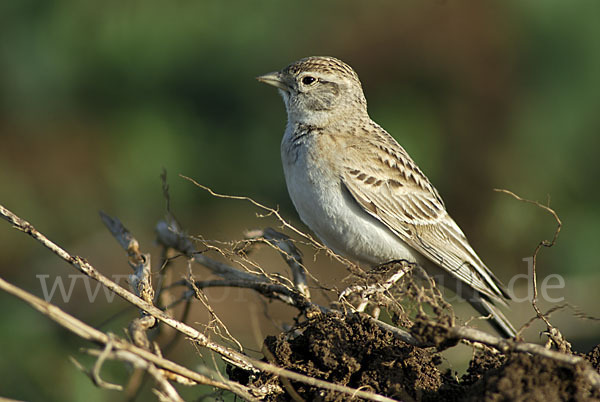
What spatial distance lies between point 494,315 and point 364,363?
1755 mm

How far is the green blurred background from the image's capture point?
7.04 metres

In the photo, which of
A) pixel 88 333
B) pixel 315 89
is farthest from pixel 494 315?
pixel 88 333

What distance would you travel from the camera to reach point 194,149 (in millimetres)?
7156

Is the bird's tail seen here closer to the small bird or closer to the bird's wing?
the small bird

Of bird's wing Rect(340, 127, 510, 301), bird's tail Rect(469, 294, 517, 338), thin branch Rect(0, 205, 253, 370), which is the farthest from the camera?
bird's wing Rect(340, 127, 510, 301)

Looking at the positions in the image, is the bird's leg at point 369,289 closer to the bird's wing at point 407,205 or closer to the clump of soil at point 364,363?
the clump of soil at point 364,363

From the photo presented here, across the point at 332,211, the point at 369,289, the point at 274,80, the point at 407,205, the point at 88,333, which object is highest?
the point at 274,80

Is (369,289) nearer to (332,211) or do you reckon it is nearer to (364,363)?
(364,363)

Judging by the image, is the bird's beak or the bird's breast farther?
the bird's beak

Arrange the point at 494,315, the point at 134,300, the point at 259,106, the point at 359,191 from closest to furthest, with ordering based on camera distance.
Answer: the point at 134,300 < the point at 494,315 < the point at 359,191 < the point at 259,106

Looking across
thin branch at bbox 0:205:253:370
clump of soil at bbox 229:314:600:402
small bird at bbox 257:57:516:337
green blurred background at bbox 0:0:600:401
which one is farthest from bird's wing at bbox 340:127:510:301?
green blurred background at bbox 0:0:600:401

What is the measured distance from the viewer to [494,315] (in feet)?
14.5

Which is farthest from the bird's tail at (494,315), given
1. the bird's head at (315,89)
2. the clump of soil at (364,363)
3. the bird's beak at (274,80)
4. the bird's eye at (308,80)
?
the bird's beak at (274,80)

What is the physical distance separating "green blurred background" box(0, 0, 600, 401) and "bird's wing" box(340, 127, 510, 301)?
1.98m
